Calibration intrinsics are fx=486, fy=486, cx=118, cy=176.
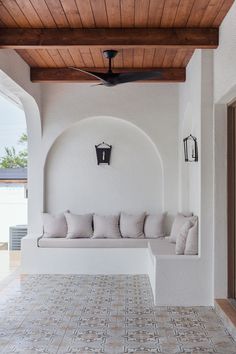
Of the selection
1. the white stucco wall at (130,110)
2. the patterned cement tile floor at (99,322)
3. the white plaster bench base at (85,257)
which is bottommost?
the patterned cement tile floor at (99,322)

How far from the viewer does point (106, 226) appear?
7.91 metres

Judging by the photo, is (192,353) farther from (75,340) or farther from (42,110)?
(42,110)

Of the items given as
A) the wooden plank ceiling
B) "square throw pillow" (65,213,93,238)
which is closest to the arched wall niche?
"square throw pillow" (65,213,93,238)

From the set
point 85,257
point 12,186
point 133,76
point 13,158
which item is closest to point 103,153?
point 85,257

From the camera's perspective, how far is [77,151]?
8.36 m

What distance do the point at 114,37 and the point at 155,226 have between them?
12.0ft

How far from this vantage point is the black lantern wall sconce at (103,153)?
27.1ft

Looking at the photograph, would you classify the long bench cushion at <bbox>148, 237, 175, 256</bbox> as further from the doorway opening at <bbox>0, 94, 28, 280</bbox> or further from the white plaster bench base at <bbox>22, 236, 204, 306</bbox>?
the doorway opening at <bbox>0, 94, 28, 280</bbox>

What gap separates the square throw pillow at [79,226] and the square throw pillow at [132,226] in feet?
1.75

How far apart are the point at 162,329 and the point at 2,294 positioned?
2.38m

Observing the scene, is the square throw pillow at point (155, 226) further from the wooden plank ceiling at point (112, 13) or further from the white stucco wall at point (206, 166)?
the wooden plank ceiling at point (112, 13)

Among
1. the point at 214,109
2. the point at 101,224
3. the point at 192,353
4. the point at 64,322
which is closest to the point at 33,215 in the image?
the point at 101,224

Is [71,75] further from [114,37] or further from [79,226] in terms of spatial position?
[79,226]

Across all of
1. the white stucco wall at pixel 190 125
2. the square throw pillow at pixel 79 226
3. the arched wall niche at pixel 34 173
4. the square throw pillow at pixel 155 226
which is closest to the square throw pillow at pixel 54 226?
the square throw pillow at pixel 79 226
